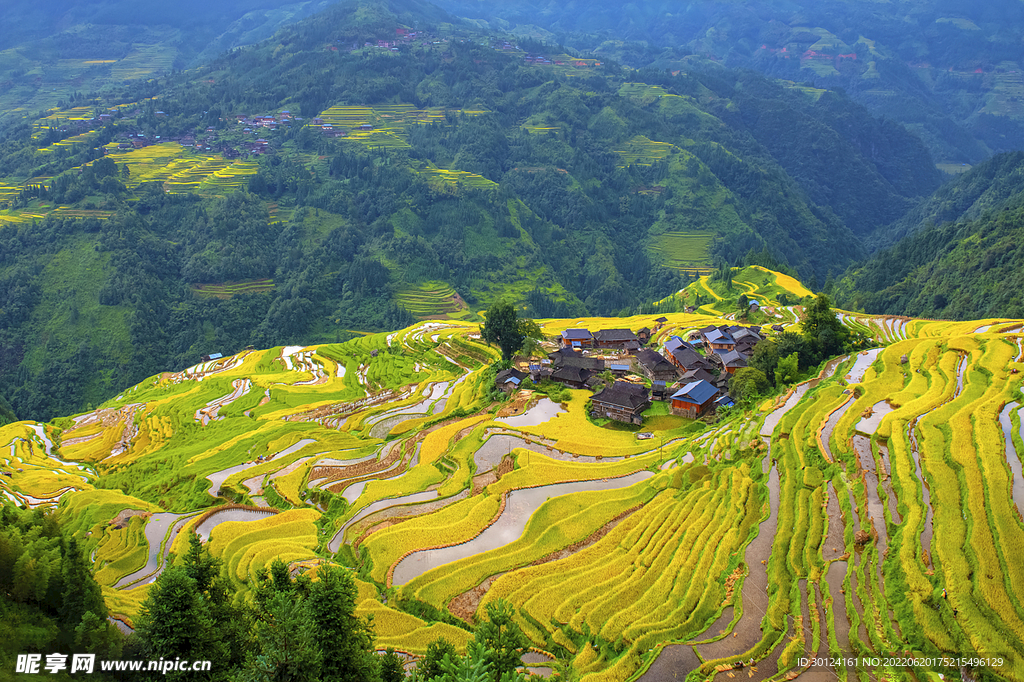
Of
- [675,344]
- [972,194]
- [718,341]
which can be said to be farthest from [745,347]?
[972,194]

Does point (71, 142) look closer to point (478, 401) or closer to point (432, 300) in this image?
point (432, 300)

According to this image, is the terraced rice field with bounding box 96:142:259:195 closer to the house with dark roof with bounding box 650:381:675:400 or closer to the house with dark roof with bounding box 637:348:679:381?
the house with dark roof with bounding box 637:348:679:381

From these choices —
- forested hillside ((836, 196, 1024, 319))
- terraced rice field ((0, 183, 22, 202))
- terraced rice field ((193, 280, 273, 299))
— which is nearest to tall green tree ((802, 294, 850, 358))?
forested hillside ((836, 196, 1024, 319))

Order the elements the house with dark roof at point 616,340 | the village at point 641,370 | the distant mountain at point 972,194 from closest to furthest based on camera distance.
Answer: the village at point 641,370 → the house with dark roof at point 616,340 → the distant mountain at point 972,194

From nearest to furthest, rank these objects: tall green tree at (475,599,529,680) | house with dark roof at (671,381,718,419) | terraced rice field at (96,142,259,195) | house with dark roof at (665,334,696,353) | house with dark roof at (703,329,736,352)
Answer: tall green tree at (475,599,529,680), house with dark roof at (671,381,718,419), house with dark roof at (703,329,736,352), house with dark roof at (665,334,696,353), terraced rice field at (96,142,259,195)

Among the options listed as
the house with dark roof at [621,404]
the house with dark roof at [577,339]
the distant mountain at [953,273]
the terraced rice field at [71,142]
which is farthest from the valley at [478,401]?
the house with dark roof at [577,339]

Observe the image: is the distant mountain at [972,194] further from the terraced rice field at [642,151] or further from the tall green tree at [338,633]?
the tall green tree at [338,633]

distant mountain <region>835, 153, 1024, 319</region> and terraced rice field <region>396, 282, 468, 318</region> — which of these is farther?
terraced rice field <region>396, 282, 468, 318</region>

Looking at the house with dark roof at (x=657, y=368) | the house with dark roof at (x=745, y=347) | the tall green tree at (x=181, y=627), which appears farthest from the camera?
the house with dark roof at (x=745, y=347)
